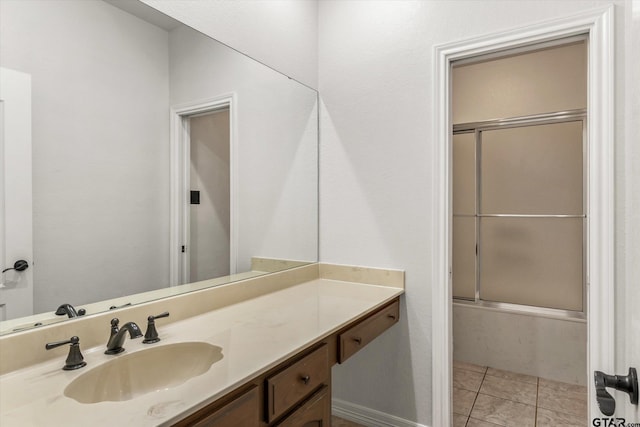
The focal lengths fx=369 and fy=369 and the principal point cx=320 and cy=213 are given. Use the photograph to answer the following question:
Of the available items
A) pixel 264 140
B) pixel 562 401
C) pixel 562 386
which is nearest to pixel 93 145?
pixel 264 140

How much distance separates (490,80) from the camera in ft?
10.1

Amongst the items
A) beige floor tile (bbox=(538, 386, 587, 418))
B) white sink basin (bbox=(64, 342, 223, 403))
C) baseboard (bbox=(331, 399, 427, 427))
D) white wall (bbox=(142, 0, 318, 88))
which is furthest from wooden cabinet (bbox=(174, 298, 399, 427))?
beige floor tile (bbox=(538, 386, 587, 418))

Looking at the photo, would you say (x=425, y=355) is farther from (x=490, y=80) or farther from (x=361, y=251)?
(x=490, y=80)

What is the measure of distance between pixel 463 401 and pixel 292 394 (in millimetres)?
1708

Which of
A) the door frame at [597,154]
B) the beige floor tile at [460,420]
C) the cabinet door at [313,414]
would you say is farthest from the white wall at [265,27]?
the beige floor tile at [460,420]

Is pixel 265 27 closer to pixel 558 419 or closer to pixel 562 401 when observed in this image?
pixel 558 419

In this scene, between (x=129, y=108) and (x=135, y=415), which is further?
(x=129, y=108)

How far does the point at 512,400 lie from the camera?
93.6 inches

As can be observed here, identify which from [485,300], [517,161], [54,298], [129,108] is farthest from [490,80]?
[54,298]

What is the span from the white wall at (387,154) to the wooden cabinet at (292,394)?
20.8 inches

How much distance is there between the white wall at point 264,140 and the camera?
60.6 inches

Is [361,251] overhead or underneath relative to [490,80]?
underneath

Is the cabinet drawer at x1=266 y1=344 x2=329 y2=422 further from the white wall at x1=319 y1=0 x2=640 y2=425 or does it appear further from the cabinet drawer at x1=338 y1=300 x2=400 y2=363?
the white wall at x1=319 y1=0 x2=640 y2=425

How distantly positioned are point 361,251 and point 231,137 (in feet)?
3.12
